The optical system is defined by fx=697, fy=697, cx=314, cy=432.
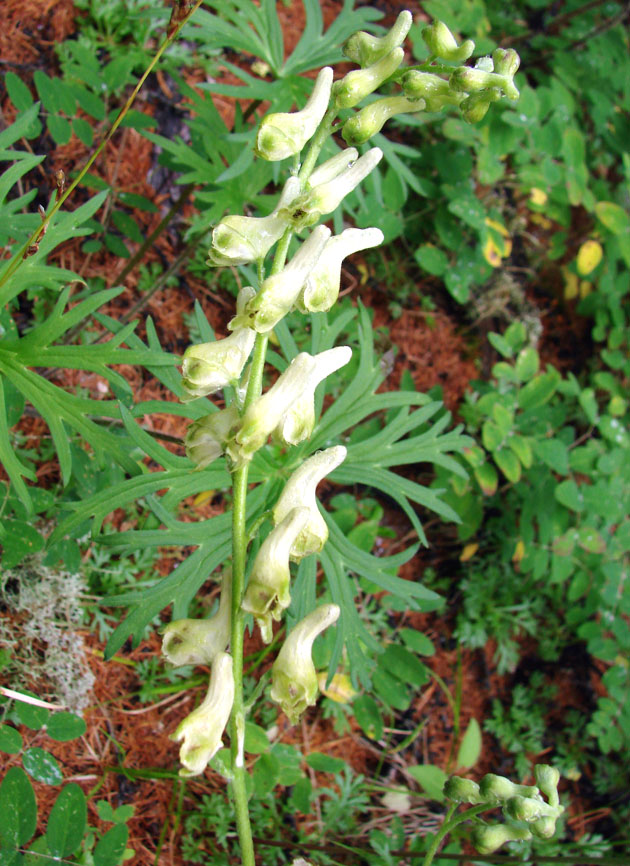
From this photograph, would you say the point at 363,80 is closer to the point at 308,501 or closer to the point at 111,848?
the point at 308,501

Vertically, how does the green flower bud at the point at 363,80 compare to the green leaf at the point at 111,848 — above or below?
above

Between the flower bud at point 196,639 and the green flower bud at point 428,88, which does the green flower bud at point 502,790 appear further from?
the green flower bud at point 428,88

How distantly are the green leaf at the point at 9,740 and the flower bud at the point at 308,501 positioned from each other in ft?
3.38

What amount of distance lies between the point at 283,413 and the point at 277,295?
0.74 ft

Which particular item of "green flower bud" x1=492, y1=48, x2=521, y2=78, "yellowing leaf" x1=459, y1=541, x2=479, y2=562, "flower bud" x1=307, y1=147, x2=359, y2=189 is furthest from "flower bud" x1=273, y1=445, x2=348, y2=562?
"yellowing leaf" x1=459, y1=541, x2=479, y2=562

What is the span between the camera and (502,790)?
1456 millimetres

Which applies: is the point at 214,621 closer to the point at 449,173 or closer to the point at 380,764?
the point at 380,764

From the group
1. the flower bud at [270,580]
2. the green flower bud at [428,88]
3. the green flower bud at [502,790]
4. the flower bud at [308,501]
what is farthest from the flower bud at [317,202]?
the green flower bud at [502,790]

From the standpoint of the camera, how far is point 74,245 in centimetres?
284

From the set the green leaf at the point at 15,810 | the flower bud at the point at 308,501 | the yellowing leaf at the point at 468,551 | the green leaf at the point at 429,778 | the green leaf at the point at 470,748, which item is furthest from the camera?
the yellowing leaf at the point at 468,551

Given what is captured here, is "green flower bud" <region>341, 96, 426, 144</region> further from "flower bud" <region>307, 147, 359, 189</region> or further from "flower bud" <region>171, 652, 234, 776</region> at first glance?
"flower bud" <region>171, 652, 234, 776</region>

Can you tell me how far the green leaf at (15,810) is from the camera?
1.64m

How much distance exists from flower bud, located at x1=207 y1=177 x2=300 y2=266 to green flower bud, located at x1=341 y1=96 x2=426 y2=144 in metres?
0.17

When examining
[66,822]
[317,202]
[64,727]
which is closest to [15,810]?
[66,822]
